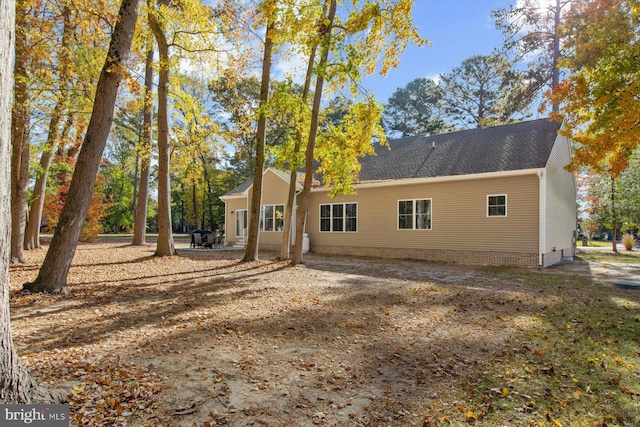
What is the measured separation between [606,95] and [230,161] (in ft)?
98.1

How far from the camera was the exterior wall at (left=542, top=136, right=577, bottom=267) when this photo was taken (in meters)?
12.0

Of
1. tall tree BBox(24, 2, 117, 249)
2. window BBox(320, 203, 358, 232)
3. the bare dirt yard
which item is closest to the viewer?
the bare dirt yard

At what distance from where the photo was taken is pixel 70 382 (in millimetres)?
2877

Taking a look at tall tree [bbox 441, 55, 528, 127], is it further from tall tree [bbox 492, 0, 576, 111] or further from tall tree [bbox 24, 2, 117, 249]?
tall tree [bbox 24, 2, 117, 249]

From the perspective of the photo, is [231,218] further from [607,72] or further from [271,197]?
[607,72]

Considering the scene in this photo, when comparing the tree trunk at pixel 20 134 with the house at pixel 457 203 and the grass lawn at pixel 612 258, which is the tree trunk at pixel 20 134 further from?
the grass lawn at pixel 612 258

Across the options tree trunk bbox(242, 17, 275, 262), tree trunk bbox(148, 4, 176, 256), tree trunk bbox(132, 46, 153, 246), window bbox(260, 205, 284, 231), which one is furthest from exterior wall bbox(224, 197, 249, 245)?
tree trunk bbox(242, 17, 275, 262)

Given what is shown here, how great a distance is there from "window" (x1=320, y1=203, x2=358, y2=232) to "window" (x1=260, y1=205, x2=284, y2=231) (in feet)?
7.01

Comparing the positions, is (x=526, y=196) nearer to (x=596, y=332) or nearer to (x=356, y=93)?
(x=356, y=93)

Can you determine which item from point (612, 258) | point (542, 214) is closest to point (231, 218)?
point (542, 214)

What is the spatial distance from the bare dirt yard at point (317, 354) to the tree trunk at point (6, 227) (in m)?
0.44

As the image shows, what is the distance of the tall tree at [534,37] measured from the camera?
18.7 meters

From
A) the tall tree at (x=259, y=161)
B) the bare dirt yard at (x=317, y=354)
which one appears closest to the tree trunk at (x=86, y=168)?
the bare dirt yard at (x=317, y=354)

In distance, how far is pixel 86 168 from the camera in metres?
5.77
